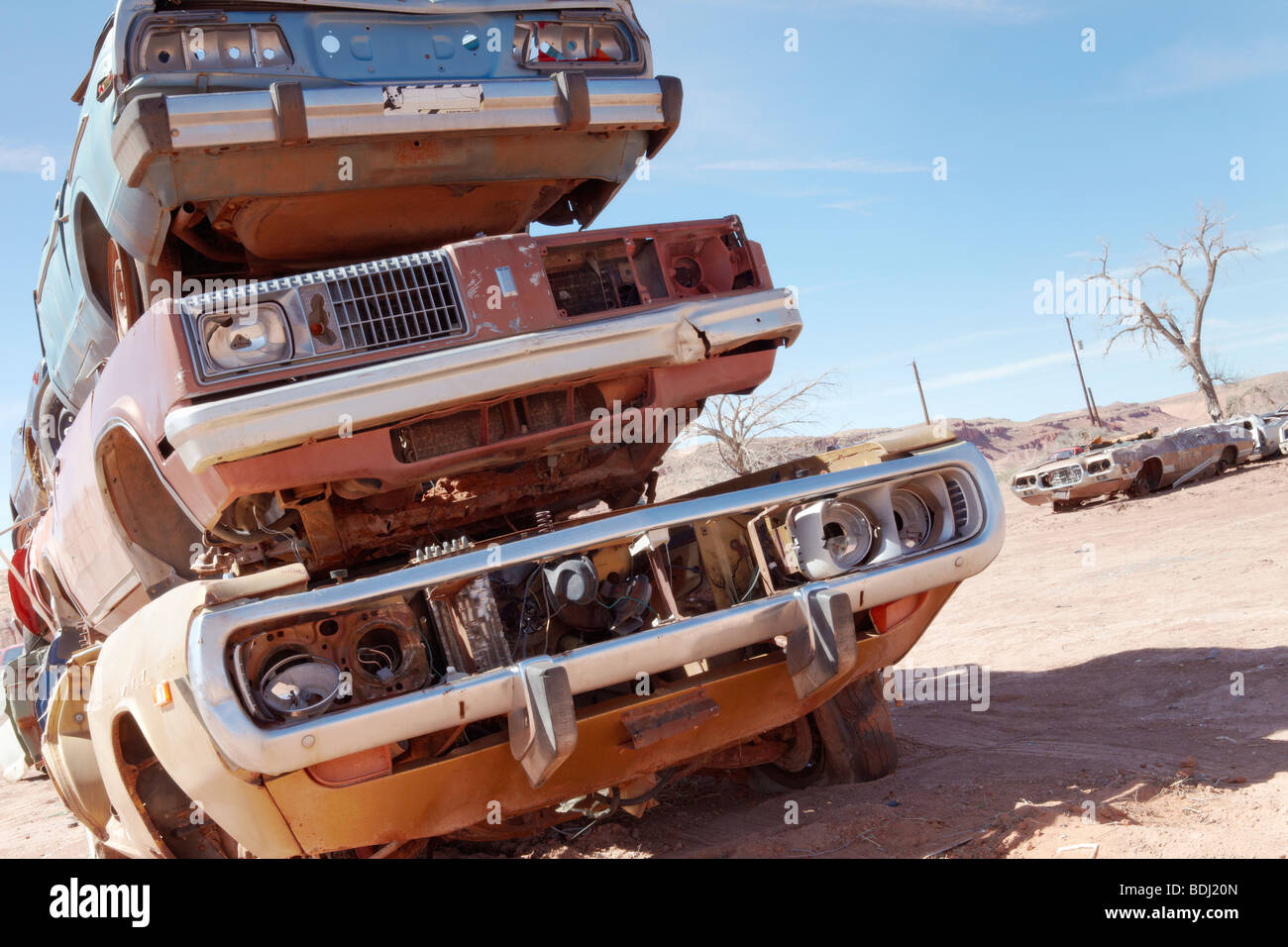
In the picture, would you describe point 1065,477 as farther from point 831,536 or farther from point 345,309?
point 345,309

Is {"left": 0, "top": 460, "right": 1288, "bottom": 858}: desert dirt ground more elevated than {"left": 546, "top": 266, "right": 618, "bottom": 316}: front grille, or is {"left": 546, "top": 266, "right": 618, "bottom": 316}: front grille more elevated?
{"left": 546, "top": 266, "right": 618, "bottom": 316}: front grille

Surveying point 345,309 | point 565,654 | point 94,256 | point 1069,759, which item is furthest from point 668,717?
point 94,256

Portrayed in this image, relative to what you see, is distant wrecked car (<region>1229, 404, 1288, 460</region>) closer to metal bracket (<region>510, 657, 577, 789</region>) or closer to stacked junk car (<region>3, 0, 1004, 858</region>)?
stacked junk car (<region>3, 0, 1004, 858</region>)

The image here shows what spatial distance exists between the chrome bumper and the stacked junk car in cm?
1

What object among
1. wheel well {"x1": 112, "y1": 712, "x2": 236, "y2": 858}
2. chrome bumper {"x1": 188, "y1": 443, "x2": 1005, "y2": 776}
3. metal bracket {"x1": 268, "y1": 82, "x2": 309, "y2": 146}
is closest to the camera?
chrome bumper {"x1": 188, "y1": 443, "x2": 1005, "y2": 776}

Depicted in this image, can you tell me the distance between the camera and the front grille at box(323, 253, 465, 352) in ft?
10.8

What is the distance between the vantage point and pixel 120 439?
3838mm

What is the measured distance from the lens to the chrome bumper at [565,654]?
2.54 m

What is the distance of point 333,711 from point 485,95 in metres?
2.28

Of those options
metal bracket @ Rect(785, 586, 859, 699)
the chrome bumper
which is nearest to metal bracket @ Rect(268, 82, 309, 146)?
the chrome bumper

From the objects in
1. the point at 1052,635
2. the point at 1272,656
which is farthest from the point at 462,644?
the point at 1052,635

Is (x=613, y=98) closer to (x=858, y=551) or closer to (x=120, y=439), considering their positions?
(x=858, y=551)

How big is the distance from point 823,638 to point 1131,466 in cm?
1523
